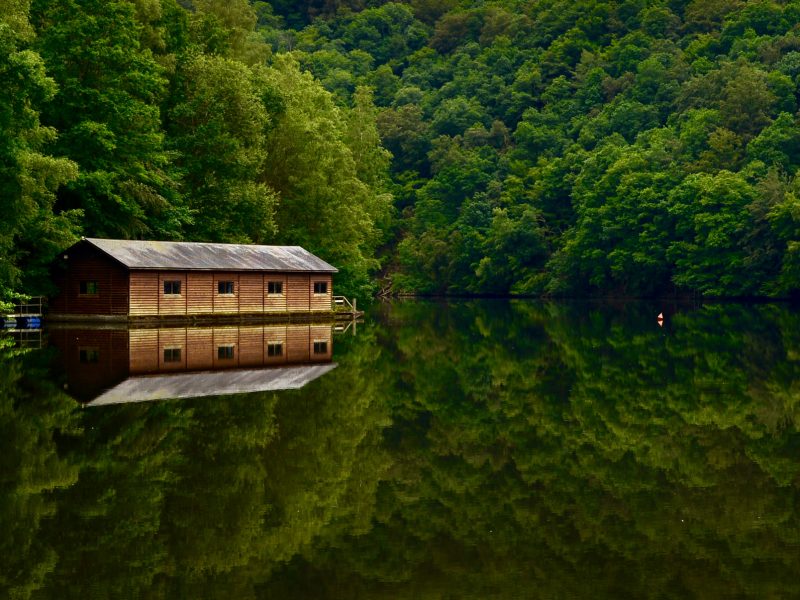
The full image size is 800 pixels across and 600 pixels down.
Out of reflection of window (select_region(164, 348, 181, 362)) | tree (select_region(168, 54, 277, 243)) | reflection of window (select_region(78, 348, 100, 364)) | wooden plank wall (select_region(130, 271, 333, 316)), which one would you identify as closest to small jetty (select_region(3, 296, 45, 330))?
wooden plank wall (select_region(130, 271, 333, 316))

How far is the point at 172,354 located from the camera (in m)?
33.7

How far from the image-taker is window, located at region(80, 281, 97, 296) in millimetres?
51781

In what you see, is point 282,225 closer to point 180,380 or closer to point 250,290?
point 250,290

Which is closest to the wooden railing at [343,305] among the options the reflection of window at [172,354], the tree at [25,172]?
the tree at [25,172]

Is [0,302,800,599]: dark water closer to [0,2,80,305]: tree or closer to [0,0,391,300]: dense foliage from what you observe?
[0,2,80,305]: tree

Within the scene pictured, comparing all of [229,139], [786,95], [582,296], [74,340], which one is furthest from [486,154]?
[74,340]

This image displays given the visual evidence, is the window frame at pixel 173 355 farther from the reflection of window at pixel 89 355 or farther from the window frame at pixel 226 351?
the reflection of window at pixel 89 355

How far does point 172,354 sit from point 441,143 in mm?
116448

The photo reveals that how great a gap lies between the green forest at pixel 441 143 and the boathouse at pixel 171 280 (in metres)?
1.88

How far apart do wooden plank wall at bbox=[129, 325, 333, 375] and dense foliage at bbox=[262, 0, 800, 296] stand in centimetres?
6135

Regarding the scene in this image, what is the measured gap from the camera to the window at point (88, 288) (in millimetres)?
51781

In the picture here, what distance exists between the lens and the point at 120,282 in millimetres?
50750

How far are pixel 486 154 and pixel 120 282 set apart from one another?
10016 centimetres

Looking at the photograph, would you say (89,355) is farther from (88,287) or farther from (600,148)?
(600,148)
